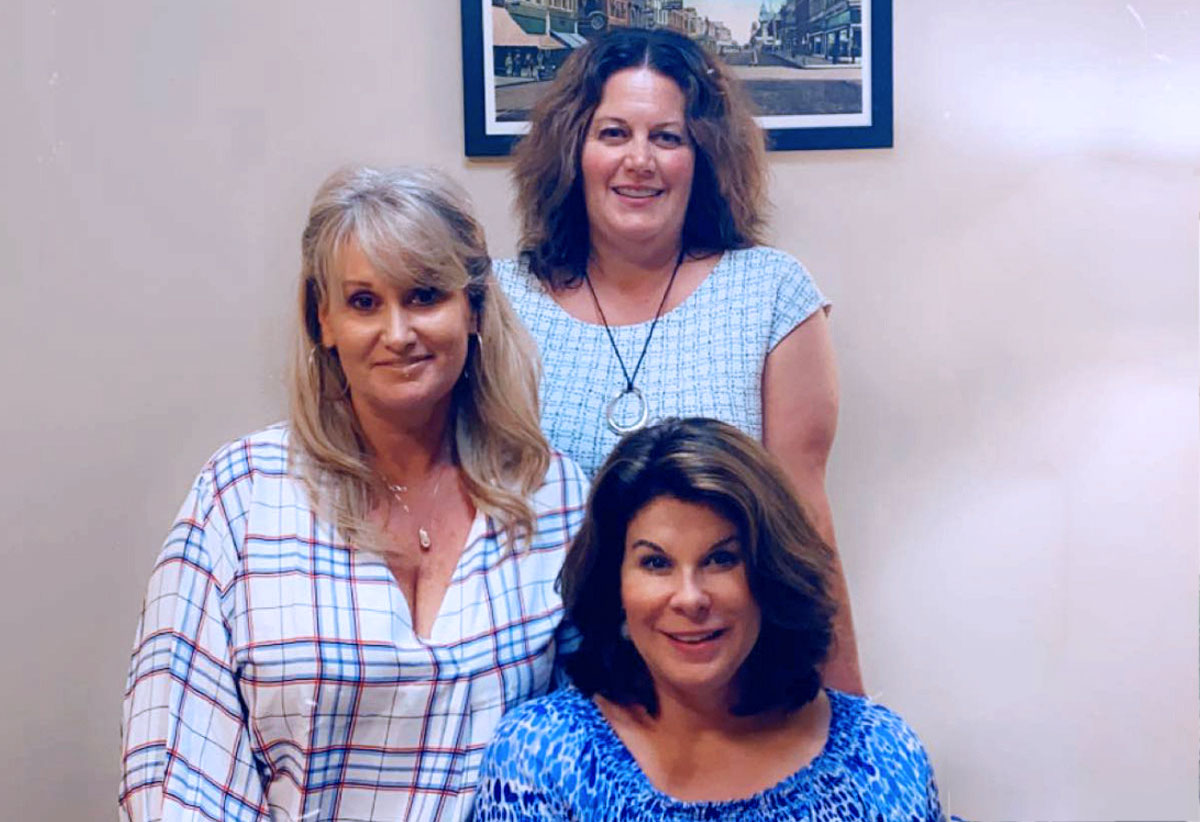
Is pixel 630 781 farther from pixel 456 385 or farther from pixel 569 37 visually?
pixel 569 37

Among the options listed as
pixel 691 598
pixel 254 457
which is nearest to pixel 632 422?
pixel 691 598

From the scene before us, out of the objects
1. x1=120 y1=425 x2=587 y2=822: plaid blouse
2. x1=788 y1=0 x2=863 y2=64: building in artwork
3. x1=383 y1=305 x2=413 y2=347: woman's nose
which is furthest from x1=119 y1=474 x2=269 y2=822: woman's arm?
x1=788 y1=0 x2=863 y2=64: building in artwork

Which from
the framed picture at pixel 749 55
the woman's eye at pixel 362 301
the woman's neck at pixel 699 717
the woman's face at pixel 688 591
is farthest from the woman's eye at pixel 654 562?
the framed picture at pixel 749 55

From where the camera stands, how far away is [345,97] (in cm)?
135

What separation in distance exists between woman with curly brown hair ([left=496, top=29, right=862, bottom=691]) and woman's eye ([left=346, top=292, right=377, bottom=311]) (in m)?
0.24

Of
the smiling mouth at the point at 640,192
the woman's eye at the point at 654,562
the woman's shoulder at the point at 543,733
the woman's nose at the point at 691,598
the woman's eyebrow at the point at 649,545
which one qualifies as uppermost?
the smiling mouth at the point at 640,192

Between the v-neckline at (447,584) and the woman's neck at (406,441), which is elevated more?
the woman's neck at (406,441)

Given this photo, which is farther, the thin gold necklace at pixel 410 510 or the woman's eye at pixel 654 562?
the thin gold necklace at pixel 410 510

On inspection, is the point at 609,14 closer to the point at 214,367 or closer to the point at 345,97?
the point at 345,97

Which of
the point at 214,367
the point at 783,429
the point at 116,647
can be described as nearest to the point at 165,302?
the point at 214,367

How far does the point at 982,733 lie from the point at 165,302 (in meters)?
1.02

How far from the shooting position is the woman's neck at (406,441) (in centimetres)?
119

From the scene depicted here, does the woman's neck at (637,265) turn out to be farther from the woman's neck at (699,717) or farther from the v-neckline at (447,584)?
the woman's neck at (699,717)

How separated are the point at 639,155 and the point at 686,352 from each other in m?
0.21
